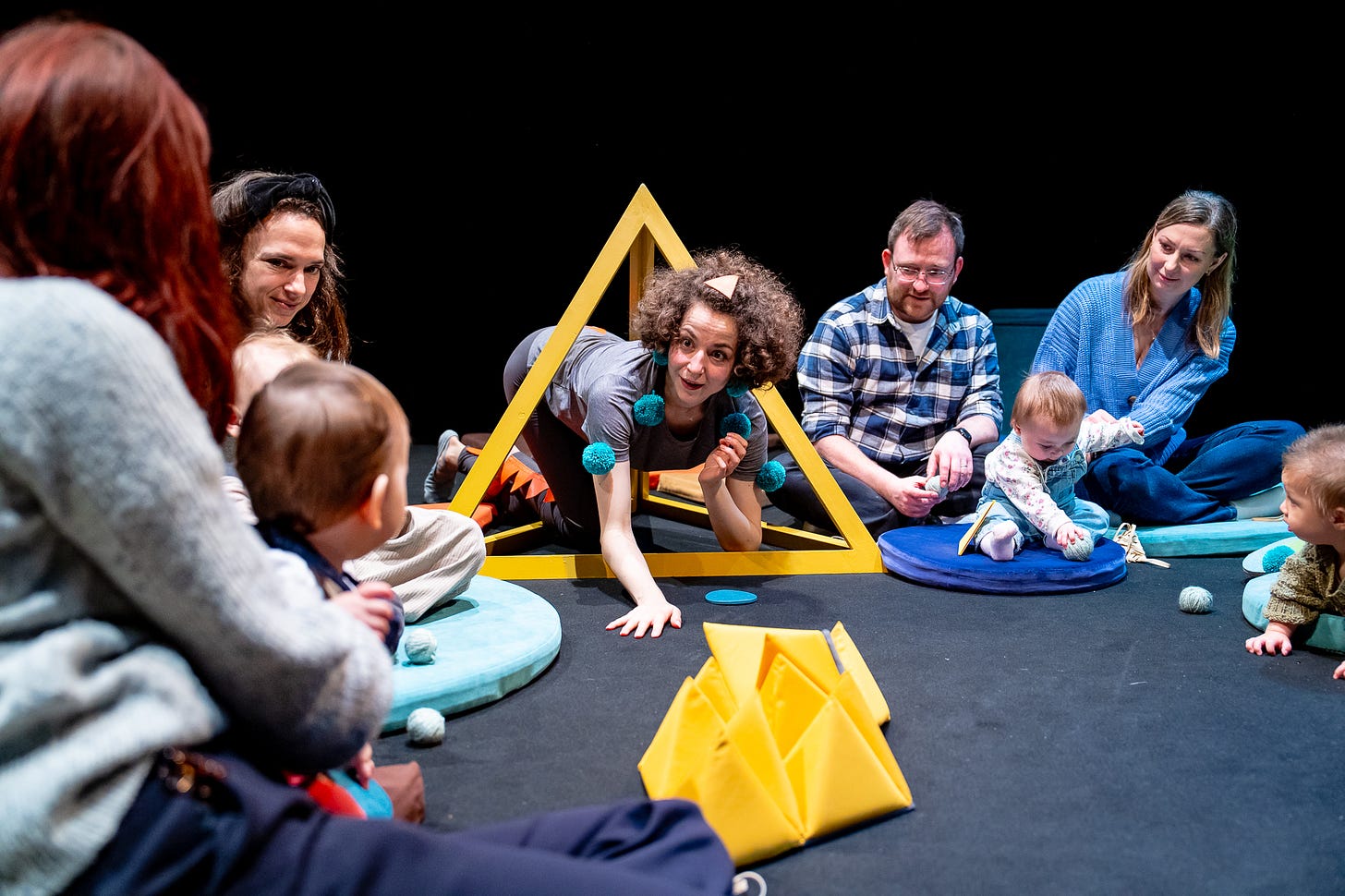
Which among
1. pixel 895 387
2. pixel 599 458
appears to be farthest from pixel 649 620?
pixel 895 387

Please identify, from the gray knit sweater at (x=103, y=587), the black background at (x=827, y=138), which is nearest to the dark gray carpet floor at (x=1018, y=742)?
the gray knit sweater at (x=103, y=587)

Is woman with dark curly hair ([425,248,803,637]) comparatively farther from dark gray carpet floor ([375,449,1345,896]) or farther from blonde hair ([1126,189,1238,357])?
blonde hair ([1126,189,1238,357])

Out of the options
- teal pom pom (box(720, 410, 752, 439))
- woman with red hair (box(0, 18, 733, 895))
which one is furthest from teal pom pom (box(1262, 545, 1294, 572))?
woman with red hair (box(0, 18, 733, 895))

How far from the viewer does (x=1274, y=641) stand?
2385 mm

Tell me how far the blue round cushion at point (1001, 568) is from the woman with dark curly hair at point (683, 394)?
0.43 m

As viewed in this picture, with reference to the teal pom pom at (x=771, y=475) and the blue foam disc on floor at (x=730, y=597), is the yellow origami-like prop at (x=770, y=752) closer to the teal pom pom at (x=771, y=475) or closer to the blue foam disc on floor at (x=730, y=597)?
the blue foam disc on floor at (x=730, y=597)

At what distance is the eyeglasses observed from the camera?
3240 mm

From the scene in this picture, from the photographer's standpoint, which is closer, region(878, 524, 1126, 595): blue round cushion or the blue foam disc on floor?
the blue foam disc on floor

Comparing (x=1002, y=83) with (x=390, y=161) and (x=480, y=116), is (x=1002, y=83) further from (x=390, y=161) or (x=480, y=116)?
(x=390, y=161)

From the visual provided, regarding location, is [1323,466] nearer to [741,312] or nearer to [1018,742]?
[1018,742]

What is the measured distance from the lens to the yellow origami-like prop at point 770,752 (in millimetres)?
1499

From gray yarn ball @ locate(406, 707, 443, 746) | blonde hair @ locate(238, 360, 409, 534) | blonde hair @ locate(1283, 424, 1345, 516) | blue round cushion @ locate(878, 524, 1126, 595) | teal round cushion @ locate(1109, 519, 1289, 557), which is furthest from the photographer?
teal round cushion @ locate(1109, 519, 1289, 557)

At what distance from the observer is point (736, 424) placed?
283 centimetres

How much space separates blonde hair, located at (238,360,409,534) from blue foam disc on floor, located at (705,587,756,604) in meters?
1.62
